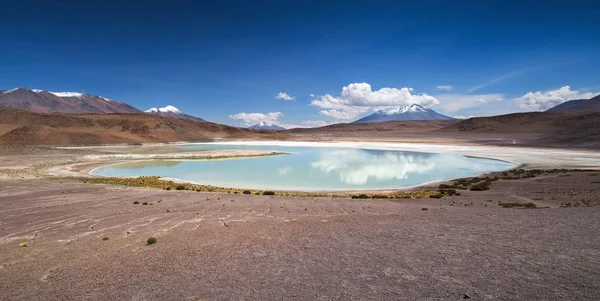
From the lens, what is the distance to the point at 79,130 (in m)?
84.2

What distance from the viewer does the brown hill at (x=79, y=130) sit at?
6631 centimetres

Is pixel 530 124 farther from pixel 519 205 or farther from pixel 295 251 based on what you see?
pixel 295 251

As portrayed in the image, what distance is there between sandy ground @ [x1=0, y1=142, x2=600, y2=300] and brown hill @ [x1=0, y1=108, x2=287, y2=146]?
65436 millimetres

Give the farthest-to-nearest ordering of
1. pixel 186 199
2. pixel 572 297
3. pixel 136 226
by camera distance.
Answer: pixel 186 199
pixel 136 226
pixel 572 297

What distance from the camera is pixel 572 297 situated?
526 centimetres

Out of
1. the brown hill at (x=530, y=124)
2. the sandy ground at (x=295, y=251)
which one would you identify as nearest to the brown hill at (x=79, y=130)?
the sandy ground at (x=295, y=251)

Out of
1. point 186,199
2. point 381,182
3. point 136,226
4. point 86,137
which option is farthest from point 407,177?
point 86,137

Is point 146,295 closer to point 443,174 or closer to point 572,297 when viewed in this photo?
point 572,297

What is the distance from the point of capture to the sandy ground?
5848 millimetres

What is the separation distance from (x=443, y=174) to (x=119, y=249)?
1020 inches

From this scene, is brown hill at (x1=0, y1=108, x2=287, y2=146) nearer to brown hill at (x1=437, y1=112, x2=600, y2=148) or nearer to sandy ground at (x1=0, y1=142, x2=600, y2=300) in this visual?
sandy ground at (x1=0, y1=142, x2=600, y2=300)

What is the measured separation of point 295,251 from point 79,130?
94.7 m

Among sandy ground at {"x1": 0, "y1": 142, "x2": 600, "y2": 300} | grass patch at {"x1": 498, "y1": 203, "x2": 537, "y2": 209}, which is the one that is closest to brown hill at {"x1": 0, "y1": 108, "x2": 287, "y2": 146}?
sandy ground at {"x1": 0, "y1": 142, "x2": 600, "y2": 300}

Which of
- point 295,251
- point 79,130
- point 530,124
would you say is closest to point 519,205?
point 295,251
